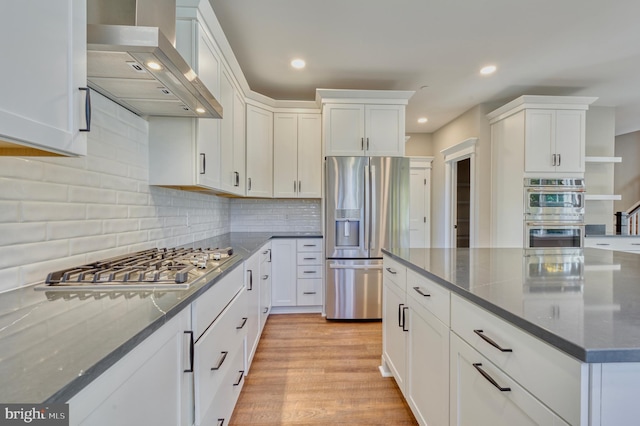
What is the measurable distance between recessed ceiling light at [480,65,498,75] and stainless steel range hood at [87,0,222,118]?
2862 mm

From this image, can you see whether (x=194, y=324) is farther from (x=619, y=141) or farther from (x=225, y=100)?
(x=619, y=141)

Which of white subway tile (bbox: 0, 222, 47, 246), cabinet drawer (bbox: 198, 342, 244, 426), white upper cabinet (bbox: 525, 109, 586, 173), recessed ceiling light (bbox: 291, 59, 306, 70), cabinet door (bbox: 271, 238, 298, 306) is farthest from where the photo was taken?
white upper cabinet (bbox: 525, 109, 586, 173)

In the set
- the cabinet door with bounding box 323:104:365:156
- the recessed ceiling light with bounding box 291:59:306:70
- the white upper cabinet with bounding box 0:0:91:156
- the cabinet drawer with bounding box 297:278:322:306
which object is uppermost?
the recessed ceiling light with bounding box 291:59:306:70

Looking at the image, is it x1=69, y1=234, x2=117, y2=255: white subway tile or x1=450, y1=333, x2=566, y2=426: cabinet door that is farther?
x1=69, y1=234, x2=117, y2=255: white subway tile

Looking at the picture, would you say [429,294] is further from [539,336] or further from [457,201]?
[457,201]

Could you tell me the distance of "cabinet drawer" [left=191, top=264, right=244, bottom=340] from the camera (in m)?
1.05

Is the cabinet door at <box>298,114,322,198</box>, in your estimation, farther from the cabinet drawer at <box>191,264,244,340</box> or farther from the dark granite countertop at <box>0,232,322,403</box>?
the dark granite countertop at <box>0,232,322,403</box>

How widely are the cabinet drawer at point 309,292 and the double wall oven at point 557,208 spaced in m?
2.53

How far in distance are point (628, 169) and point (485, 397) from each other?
8.04 m

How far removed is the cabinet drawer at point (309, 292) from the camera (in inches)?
130

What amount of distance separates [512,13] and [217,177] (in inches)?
101

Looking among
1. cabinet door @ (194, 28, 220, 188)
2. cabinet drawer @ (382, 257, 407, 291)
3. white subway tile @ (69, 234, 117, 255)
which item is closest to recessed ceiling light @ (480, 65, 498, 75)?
cabinet drawer @ (382, 257, 407, 291)

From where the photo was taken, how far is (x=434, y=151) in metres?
5.39

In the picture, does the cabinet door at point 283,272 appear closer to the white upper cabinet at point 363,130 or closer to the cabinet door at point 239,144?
the cabinet door at point 239,144
